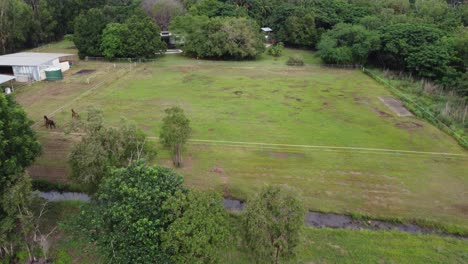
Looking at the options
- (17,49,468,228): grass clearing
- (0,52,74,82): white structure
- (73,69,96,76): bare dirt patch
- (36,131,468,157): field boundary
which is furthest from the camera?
(73,69,96,76): bare dirt patch

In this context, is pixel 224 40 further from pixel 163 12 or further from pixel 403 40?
pixel 403 40

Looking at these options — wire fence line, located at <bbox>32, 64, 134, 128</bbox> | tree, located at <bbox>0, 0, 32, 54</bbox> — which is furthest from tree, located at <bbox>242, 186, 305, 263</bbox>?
tree, located at <bbox>0, 0, 32, 54</bbox>

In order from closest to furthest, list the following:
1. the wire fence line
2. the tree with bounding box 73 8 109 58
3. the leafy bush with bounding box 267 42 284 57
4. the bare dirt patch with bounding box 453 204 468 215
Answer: the bare dirt patch with bounding box 453 204 468 215
the wire fence line
the tree with bounding box 73 8 109 58
the leafy bush with bounding box 267 42 284 57

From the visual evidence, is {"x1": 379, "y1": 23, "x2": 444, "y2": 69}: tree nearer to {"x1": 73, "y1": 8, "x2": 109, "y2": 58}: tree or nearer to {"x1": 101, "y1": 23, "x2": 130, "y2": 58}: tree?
{"x1": 101, "y1": 23, "x2": 130, "y2": 58}: tree

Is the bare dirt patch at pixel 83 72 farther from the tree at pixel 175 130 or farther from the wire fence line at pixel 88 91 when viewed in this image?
the tree at pixel 175 130

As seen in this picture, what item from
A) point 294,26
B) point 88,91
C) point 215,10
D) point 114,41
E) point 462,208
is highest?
point 215,10

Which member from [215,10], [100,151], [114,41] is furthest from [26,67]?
[215,10]

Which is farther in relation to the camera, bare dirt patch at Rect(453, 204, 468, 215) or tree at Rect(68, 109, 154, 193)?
bare dirt patch at Rect(453, 204, 468, 215)
